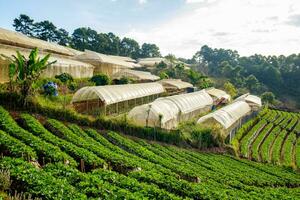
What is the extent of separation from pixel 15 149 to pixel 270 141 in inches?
1470

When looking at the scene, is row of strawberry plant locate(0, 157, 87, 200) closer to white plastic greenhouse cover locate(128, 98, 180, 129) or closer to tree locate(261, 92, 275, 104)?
white plastic greenhouse cover locate(128, 98, 180, 129)

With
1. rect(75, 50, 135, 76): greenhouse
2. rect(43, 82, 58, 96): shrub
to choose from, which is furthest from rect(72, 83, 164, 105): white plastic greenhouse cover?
rect(75, 50, 135, 76): greenhouse

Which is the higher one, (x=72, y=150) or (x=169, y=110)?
(x=169, y=110)

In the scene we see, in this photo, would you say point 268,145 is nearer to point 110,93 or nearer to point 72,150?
point 110,93

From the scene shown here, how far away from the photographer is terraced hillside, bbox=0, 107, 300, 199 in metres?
11.9

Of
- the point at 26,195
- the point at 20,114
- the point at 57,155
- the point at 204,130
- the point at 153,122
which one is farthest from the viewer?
the point at 204,130

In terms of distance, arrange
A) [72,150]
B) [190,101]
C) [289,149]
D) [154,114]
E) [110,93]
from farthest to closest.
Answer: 1. [190,101]
2. [289,149]
3. [110,93]
4. [154,114]
5. [72,150]

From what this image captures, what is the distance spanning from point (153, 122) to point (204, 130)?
250 inches

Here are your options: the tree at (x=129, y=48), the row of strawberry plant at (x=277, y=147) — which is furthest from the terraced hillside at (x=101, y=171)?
the tree at (x=129, y=48)

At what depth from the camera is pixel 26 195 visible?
1074 centimetres

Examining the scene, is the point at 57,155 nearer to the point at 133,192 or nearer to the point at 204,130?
the point at 133,192

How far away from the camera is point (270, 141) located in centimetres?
4406

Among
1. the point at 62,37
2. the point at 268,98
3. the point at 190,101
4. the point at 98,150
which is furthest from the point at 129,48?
the point at 98,150

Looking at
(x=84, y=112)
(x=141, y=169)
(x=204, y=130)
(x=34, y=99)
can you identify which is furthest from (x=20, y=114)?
(x=204, y=130)
